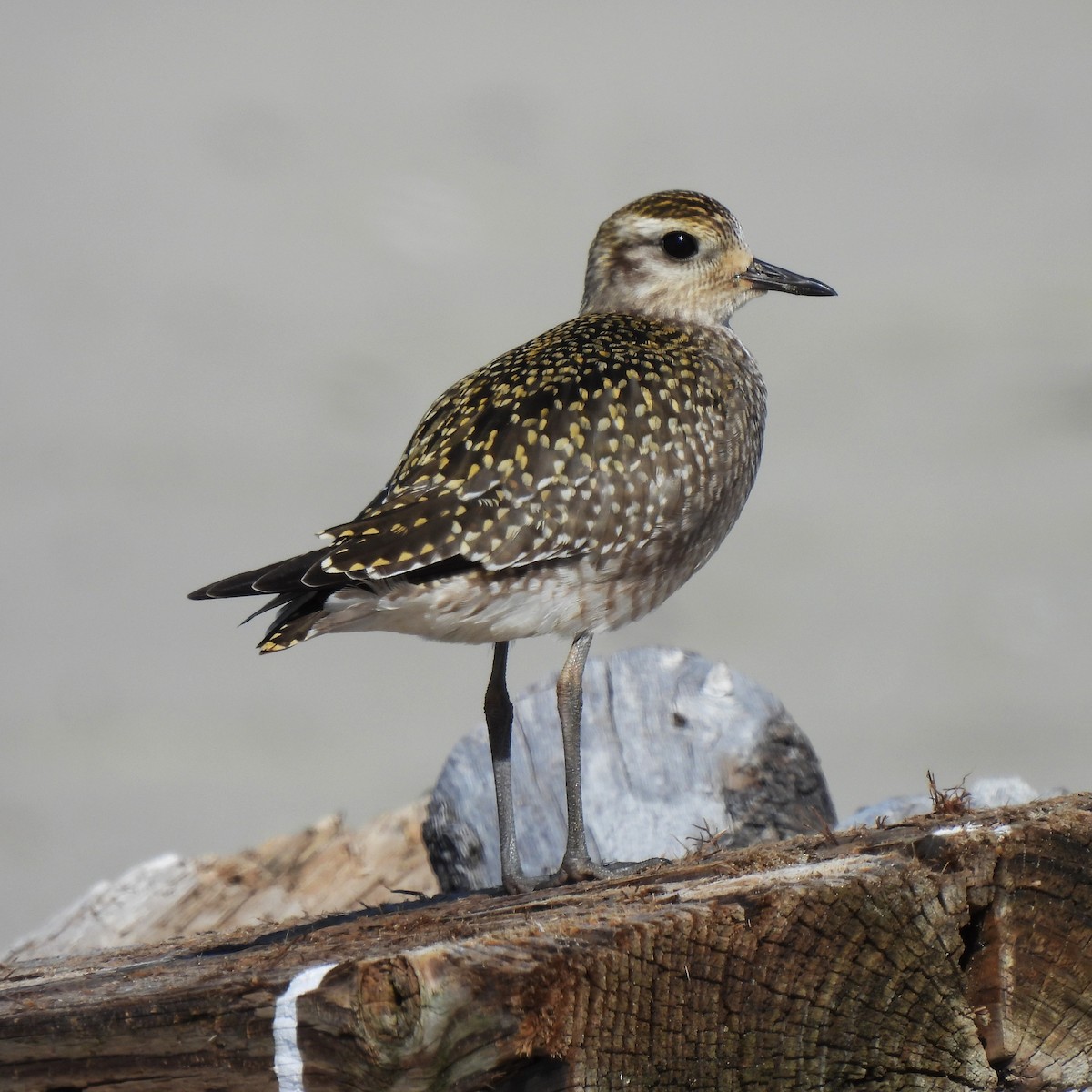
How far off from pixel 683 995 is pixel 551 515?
2166mm

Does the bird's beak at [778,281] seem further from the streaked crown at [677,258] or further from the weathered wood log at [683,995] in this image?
the weathered wood log at [683,995]

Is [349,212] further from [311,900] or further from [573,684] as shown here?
[573,684]

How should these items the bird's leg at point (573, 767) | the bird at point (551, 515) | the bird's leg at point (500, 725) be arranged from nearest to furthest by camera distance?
the bird at point (551, 515), the bird's leg at point (573, 767), the bird's leg at point (500, 725)

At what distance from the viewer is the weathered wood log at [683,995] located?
3.51 meters

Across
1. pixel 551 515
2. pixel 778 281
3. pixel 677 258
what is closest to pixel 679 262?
pixel 677 258

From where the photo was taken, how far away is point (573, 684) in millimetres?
5938

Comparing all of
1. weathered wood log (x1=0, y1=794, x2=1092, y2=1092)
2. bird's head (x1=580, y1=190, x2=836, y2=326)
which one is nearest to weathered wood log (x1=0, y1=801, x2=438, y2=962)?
bird's head (x1=580, y1=190, x2=836, y2=326)

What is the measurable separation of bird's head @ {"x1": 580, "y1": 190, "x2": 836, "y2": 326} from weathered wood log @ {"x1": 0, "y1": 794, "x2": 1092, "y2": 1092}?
3.04m

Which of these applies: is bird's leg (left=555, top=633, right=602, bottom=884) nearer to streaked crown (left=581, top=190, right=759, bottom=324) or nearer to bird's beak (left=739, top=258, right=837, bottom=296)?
streaked crown (left=581, top=190, right=759, bottom=324)

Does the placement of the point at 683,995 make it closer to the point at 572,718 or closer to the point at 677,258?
the point at 572,718

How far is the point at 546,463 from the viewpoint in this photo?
5.71m

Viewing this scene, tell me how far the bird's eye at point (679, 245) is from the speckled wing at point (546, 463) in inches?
27.8

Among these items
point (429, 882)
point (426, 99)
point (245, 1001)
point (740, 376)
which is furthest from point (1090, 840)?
point (426, 99)

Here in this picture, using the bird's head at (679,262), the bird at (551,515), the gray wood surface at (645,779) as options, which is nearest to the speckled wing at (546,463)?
the bird at (551,515)
